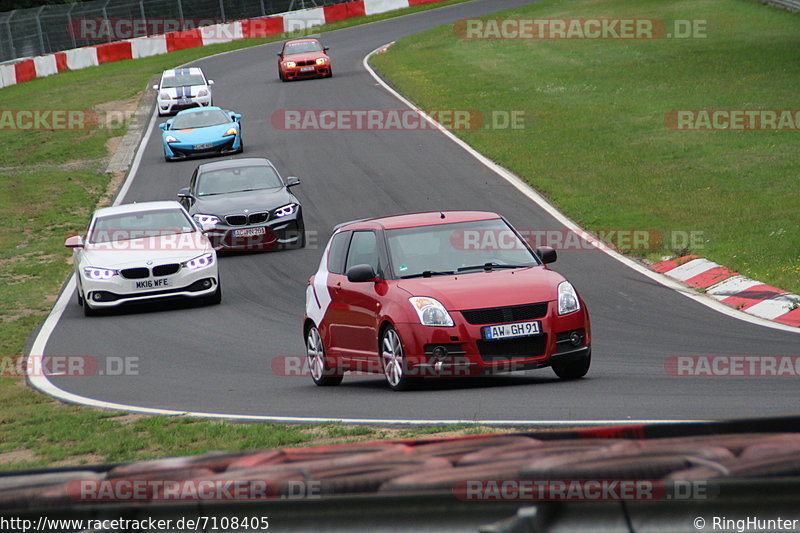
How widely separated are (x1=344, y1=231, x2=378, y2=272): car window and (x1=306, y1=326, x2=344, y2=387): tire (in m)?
0.88

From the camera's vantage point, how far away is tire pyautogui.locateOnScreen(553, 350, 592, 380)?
10242mm

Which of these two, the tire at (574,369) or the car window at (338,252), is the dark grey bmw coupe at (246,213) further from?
the tire at (574,369)

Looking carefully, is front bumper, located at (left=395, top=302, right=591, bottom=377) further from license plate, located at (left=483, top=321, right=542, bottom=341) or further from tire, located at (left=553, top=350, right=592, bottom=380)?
tire, located at (left=553, top=350, right=592, bottom=380)

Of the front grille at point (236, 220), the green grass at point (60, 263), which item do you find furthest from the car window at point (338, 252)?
the front grille at point (236, 220)

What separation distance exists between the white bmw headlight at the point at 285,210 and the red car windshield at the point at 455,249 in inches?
412

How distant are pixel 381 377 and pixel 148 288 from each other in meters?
6.16

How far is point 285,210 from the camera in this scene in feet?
69.7

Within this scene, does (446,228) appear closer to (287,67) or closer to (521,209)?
(521,209)

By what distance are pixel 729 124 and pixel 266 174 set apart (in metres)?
12.6

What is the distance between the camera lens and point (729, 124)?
1110 inches

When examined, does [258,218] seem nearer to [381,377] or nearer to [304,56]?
[381,377]

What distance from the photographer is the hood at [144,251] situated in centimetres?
1719

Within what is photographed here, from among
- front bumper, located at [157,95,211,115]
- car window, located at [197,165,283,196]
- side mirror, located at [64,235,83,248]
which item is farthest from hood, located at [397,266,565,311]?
front bumper, located at [157,95,211,115]

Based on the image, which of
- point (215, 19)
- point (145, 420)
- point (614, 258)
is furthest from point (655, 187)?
point (215, 19)
